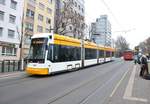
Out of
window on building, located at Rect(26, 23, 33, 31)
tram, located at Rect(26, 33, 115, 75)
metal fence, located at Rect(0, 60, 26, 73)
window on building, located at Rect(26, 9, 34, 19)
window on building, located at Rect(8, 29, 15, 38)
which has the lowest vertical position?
metal fence, located at Rect(0, 60, 26, 73)

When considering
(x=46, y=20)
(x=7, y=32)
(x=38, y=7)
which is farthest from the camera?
(x=46, y=20)

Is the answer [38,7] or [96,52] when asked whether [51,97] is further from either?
[38,7]

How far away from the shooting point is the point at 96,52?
2888 cm

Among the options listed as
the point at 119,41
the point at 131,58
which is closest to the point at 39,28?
the point at 131,58

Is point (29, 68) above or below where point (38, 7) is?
below

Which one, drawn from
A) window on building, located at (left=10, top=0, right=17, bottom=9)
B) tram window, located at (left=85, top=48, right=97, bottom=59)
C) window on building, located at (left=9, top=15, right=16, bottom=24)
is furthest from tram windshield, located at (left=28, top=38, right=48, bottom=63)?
window on building, located at (left=10, top=0, right=17, bottom=9)

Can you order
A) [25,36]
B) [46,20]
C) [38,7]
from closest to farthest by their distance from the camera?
[25,36], [38,7], [46,20]

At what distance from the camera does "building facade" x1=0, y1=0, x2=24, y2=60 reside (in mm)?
36562

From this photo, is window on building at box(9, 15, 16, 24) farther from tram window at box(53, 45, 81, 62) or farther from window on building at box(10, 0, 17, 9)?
tram window at box(53, 45, 81, 62)

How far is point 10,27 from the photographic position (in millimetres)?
38500

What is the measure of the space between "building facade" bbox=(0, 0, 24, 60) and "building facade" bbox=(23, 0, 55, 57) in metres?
2.08

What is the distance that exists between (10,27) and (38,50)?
84.3 ft

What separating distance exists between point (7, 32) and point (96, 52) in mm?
18240

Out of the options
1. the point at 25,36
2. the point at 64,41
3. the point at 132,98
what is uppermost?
the point at 25,36
